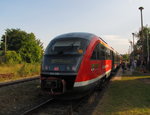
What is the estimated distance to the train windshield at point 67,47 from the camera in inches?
307

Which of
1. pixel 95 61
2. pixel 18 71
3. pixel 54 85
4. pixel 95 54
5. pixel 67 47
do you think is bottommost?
pixel 18 71

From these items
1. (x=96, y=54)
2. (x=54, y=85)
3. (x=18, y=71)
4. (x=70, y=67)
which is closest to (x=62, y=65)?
(x=70, y=67)

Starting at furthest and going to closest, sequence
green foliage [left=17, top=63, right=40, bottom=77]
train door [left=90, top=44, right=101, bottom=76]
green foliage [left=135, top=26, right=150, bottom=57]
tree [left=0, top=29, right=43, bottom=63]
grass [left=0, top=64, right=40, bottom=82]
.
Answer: tree [left=0, top=29, right=43, bottom=63] < green foliage [left=135, top=26, right=150, bottom=57] < green foliage [left=17, top=63, right=40, bottom=77] < grass [left=0, top=64, right=40, bottom=82] < train door [left=90, top=44, right=101, bottom=76]

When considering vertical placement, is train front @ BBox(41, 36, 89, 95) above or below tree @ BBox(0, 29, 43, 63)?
below

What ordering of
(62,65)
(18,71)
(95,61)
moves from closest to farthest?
(62,65)
(95,61)
(18,71)

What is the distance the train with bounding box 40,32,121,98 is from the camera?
23.6 feet

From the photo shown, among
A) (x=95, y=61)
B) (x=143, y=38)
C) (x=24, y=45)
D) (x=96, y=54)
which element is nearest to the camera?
(x=95, y=61)

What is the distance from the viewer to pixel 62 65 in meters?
7.45

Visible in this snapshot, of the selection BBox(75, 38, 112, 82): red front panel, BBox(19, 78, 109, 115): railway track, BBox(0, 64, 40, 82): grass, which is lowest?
BBox(19, 78, 109, 115): railway track

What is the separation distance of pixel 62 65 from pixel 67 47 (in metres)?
0.99

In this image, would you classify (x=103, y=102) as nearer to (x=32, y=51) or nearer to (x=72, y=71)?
(x=72, y=71)

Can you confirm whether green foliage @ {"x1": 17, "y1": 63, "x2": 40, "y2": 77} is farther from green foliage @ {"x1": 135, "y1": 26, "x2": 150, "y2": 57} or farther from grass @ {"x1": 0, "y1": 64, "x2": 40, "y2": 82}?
green foliage @ {"x1": 135, "y1": 26, "x2": 150, "y2": 57}

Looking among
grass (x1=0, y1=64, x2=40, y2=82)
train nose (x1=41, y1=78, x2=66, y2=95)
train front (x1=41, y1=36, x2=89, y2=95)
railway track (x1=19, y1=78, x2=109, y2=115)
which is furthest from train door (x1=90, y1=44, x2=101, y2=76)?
grass (x1=0, y1=64, x2=40, y2=82)

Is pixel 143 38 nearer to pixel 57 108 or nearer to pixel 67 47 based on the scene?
pixel 67 47
